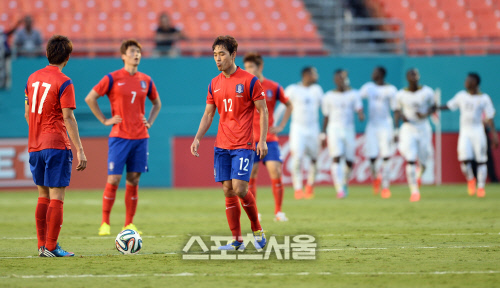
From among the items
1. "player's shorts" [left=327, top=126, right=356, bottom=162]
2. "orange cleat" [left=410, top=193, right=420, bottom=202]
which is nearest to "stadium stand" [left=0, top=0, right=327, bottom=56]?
"player's shorts" [left=327, top=126, right=356, bottom=162]

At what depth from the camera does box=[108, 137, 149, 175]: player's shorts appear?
1002 cm

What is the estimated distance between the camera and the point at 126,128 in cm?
1003

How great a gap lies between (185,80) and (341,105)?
18.2 feet

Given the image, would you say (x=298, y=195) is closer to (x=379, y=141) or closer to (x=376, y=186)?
(x=376, y=186)

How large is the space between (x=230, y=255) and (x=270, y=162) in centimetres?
374

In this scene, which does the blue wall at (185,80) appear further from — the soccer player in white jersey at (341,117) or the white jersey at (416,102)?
the white jersey at (416,102)

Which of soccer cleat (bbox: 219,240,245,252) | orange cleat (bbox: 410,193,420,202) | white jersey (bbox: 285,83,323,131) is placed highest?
white jersey (bbox: 285,83,323,131)

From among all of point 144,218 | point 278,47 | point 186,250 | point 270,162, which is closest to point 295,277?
point 186,250

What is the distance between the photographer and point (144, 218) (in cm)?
1240

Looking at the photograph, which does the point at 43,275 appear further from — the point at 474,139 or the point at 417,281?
the point at 474,139

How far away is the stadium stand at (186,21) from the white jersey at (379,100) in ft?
13.3

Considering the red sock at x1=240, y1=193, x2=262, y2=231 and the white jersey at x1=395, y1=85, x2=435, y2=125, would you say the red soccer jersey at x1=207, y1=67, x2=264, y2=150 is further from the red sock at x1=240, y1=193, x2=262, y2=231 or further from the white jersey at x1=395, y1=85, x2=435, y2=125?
the white jersey at x1=395, y1=85, x2=435, y2=125

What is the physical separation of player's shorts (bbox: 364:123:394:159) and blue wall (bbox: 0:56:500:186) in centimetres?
333

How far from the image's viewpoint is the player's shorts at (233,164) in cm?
784
